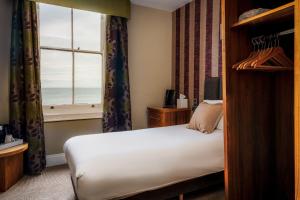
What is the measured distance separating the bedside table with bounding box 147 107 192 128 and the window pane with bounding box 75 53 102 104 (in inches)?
38.6

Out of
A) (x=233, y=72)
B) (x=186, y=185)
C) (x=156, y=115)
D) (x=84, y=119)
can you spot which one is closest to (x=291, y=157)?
(x=233, y=72)

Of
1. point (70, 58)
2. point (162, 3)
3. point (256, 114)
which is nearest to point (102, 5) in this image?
point (70, 58)

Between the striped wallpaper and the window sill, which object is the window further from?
the striped wallpaper

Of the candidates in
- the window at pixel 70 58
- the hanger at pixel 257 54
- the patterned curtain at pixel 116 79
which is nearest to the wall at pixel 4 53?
the window at pixel 70 58

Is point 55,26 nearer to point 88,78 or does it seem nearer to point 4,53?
point 4,53

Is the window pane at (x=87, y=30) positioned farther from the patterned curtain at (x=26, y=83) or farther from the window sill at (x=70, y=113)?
the window sill at (x=70, y=113)

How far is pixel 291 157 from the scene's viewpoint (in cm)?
150

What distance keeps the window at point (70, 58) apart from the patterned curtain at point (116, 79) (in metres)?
0.24

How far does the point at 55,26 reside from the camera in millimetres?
3080

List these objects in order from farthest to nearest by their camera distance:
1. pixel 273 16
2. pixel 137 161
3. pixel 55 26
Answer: pixel 55 26 < pixel 137 161 < pixel 273 16

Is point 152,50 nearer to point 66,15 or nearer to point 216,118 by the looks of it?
point 66,15

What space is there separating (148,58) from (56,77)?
1.57 metres

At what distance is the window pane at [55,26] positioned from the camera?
9.83ft

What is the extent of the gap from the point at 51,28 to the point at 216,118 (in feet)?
8.58
